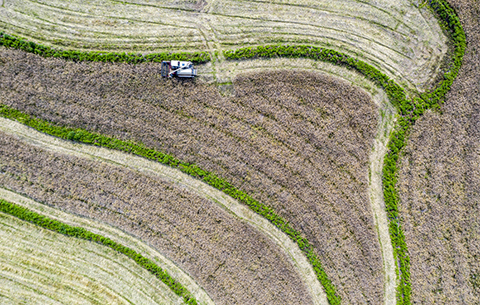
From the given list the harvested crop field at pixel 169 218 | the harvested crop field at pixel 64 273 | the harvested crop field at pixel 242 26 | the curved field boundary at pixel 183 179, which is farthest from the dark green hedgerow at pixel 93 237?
the harvested crop field at pixel 242 26

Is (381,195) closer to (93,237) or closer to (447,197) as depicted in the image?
(447,197)

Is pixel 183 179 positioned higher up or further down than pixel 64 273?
higher up

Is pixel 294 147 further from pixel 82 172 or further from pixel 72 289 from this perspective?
pixel 72 289

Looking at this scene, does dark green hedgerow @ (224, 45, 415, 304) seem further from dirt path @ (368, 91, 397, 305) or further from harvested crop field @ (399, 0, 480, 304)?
harvested crop field @ (399, 0, 480, 304)

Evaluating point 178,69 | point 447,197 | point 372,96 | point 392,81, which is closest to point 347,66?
point 372,96

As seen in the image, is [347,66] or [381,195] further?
[347,66]

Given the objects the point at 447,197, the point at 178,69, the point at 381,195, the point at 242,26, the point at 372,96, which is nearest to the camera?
the point at 178,69
